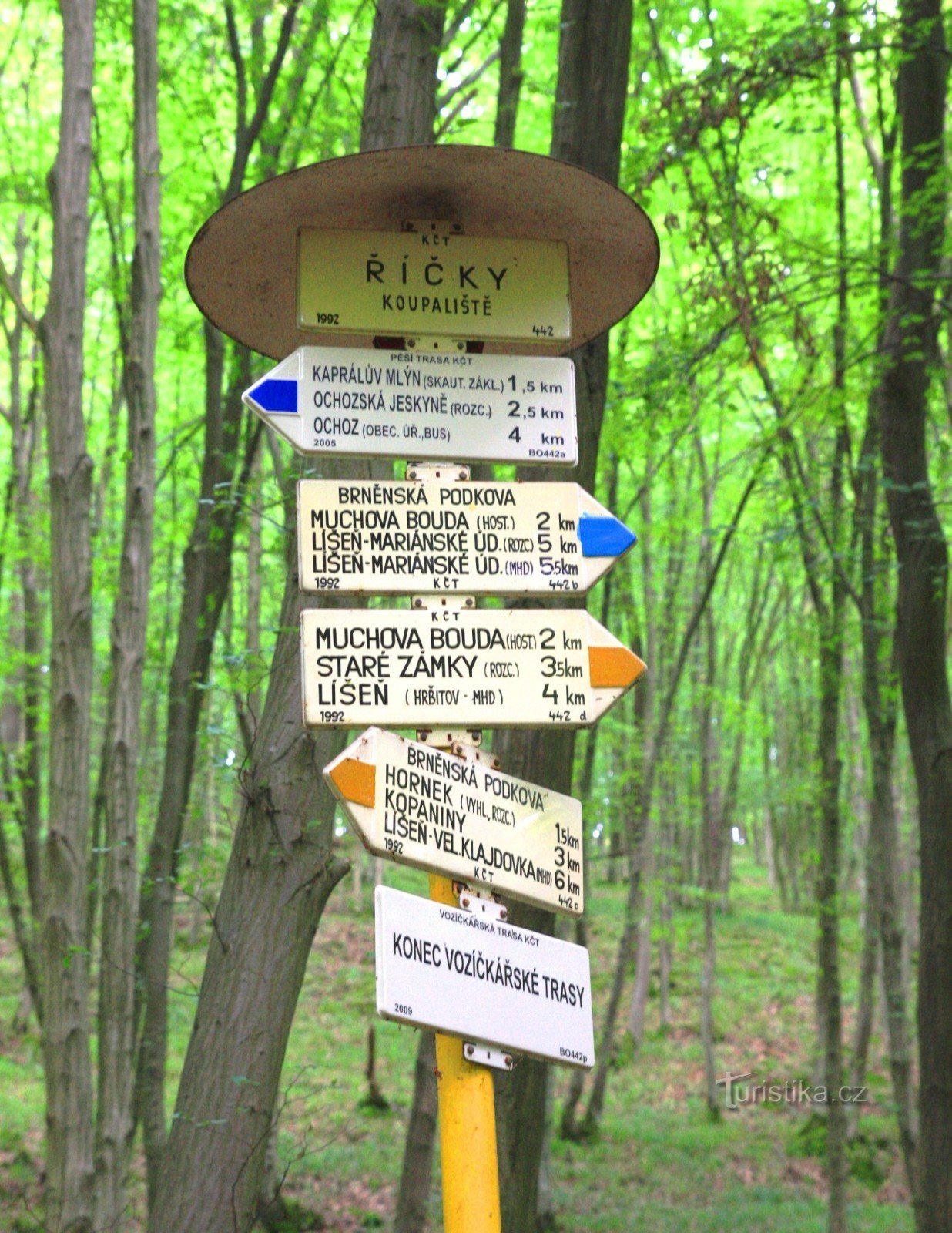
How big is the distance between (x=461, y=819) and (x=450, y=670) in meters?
0.31

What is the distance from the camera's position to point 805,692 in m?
24.2

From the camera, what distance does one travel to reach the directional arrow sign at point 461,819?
7.86 feet

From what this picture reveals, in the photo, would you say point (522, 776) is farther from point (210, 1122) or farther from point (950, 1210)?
point (950, 1210)

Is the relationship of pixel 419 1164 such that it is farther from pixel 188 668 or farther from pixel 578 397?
pixel 578 397

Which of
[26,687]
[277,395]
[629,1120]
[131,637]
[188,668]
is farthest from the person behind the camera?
[629,1120]

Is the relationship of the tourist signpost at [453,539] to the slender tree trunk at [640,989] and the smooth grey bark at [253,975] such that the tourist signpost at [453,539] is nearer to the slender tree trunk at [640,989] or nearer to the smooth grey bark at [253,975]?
the smooth grey bark at [253,975]

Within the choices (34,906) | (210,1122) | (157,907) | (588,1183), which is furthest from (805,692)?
(210,1122)

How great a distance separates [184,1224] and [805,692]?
71.1 feet

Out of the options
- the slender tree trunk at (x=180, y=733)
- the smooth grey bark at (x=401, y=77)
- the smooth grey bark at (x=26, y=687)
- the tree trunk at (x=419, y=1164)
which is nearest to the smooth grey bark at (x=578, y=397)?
the smooth grey bark at (x=401, y=77)

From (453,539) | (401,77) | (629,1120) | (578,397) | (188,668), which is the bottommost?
(629,1120)

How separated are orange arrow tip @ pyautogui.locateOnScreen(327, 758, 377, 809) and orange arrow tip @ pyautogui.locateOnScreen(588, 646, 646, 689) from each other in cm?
55

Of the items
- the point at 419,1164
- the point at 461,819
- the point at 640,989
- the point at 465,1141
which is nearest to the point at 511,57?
the point at 461,819

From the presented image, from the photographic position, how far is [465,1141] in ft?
8.07
